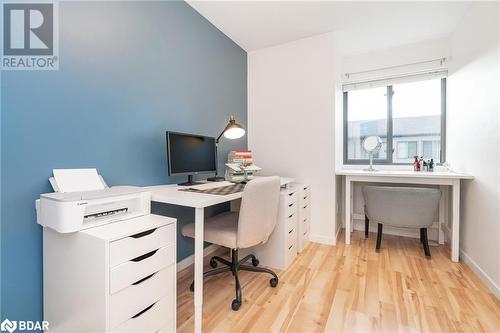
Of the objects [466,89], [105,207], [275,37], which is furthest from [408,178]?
[105,207]

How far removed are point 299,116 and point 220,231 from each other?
1745 millimetres

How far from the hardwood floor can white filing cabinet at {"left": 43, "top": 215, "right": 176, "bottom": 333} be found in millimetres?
420

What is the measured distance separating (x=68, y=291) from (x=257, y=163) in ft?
7.44

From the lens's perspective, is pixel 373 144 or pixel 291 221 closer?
pixel 291 221

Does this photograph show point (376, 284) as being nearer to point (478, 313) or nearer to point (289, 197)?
point (478, 313)

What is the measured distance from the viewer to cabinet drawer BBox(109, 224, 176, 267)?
0.91 m

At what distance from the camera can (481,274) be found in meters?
1.78

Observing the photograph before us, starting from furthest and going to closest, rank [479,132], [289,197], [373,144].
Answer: [373,144], [289,197], [479,132]

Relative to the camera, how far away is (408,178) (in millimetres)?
2328

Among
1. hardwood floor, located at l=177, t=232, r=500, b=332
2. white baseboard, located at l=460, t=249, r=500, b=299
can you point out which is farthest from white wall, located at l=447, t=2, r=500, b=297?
hardwood floor, located at l=177, t=232, r=500, b=332

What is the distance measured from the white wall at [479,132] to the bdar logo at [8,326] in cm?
286

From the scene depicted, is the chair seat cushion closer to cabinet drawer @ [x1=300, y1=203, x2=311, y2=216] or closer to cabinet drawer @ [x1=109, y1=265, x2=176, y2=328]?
cabinet drawer @ [x1=109, y1=265, x2=176, y2=328]

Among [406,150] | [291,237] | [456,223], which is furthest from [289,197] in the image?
[406,150]

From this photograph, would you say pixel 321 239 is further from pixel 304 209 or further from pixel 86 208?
pixel 86 208
